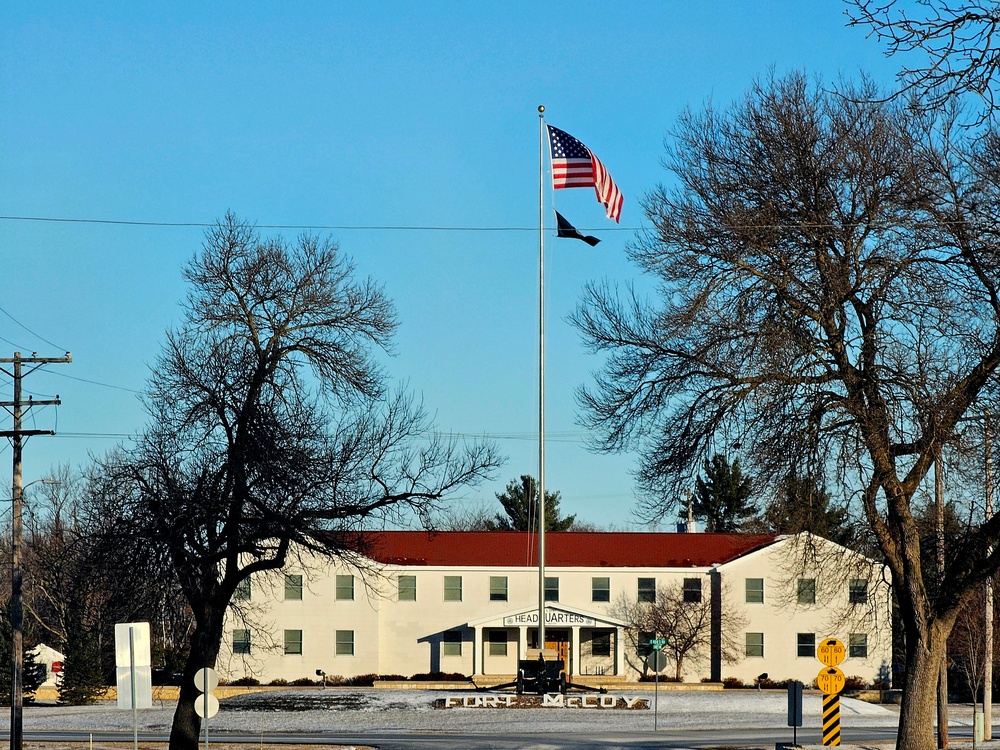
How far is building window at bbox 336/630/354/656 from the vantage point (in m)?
61.4

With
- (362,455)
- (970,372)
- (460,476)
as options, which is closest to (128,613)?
(362,455)

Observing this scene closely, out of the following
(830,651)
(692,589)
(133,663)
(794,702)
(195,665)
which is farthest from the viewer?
(692,589)

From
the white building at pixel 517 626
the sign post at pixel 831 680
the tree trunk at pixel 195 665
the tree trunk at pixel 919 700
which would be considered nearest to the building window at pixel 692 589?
the white building at pixel 517 626

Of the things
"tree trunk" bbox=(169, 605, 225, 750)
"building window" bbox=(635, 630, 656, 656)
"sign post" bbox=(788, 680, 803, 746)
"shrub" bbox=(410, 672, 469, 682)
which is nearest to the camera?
"sign post" bbox=(788, 680, 803, 746)

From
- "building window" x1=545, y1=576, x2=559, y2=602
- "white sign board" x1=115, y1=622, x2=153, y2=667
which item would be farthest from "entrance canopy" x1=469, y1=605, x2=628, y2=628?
"white sign board" x1=115, y1=622, x2=153, y2=667

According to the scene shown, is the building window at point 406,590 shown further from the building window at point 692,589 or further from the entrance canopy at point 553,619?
the building window at point 692,589

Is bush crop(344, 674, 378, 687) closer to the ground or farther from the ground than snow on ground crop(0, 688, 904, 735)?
closer to the ground

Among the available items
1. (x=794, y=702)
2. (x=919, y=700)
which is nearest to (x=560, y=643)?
(x=794, y=702)

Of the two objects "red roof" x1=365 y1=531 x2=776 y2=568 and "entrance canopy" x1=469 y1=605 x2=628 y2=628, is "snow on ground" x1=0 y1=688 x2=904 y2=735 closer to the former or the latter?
"entrance canopy" x1=469 y1=605 x2=628 y2=628

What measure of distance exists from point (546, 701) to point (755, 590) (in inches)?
802

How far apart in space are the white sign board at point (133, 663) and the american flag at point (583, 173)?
52.4 ft

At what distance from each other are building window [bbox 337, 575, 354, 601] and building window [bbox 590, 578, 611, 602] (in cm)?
1198

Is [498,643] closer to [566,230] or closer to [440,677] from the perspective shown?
[440,677]

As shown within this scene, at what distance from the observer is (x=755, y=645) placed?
61406mm
